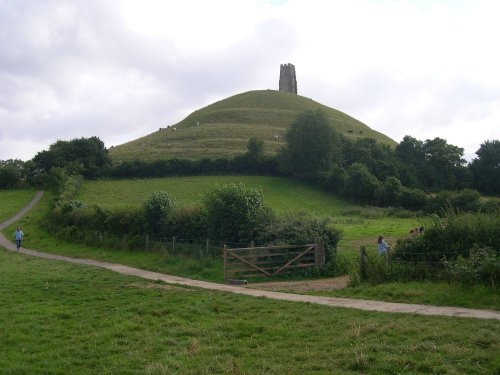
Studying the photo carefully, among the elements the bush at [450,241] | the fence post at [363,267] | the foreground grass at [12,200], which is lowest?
the fence post at [363,267]

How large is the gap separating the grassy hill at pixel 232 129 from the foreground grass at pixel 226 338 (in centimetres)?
7673

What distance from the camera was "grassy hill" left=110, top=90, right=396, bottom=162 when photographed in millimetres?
101906

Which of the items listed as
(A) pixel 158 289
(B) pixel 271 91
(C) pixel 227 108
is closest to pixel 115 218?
(A) pixel 158 289

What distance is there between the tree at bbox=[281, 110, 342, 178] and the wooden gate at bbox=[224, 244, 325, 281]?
189ft

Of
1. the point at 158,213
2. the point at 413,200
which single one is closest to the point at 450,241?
the point at 158,213

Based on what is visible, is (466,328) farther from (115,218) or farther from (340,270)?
Answer: (115,218)

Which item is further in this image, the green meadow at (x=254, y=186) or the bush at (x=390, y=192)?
the bush at (x=390, y=192)

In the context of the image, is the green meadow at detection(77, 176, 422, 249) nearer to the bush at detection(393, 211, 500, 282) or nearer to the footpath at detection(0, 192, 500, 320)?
the footpath at detection(0, 192, 500, 320)

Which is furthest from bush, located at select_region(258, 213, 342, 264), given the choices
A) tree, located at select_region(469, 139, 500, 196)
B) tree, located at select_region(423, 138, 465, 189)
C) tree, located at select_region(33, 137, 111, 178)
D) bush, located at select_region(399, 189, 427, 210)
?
tree, located at select_region(469, 139, 500, 196)

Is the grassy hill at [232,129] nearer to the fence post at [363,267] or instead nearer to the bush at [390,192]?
the bush at [390,192]

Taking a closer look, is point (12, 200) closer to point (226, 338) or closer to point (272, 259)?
point (272, 259)

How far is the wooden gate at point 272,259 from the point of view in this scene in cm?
2231

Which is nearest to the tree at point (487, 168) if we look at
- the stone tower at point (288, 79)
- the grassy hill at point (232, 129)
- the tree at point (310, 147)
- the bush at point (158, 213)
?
the tree at point (310, 147)

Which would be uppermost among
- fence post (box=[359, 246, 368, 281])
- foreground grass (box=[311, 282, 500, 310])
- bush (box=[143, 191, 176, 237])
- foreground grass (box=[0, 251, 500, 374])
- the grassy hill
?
the grassy hill
